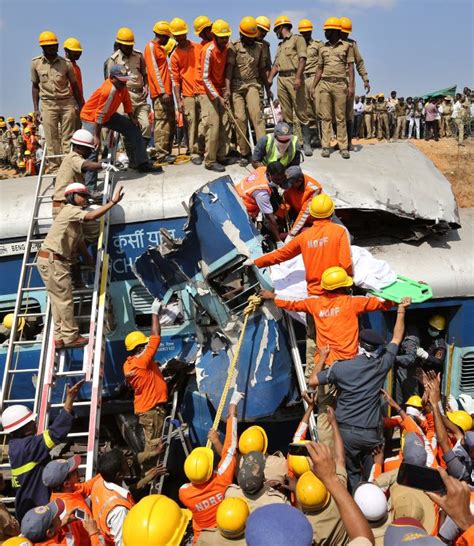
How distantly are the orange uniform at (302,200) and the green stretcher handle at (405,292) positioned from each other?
1.22m

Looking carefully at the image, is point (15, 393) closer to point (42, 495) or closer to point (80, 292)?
point (80, 292)

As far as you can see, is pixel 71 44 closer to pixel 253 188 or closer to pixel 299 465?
pixel 253 188

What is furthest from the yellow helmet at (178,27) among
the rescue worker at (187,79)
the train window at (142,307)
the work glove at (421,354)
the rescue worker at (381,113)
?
the rescue worker at (381,113)

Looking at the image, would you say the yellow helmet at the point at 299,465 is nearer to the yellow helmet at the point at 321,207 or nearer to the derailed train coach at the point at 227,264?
the derailed train coach at the point at 227,264

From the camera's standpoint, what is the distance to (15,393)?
7.57 metres

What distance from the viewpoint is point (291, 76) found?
9.56m

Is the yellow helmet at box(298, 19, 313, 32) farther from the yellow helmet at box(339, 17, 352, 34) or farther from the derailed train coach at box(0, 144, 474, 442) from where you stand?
the derailed train coach at box(0, 144, 474, 442)

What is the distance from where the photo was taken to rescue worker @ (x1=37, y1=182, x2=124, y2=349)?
6.62m

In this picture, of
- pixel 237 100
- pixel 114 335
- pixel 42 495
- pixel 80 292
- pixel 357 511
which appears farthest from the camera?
pixel 237 100

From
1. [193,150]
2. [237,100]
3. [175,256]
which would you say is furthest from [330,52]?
[175,256]

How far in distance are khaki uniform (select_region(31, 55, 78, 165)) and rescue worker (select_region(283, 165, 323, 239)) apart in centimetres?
371

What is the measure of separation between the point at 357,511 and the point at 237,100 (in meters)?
6.95

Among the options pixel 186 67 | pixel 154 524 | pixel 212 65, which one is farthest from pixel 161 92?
pixel 154 524

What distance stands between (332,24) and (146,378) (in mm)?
6220
